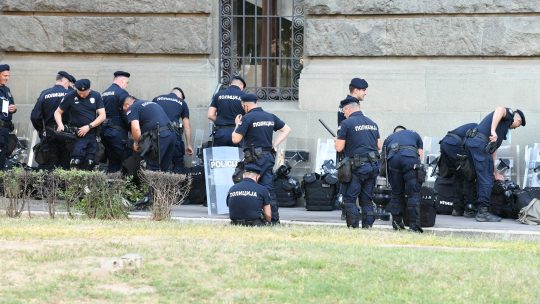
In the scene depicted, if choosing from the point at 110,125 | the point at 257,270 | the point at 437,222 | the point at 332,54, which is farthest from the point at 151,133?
the point at 257,270

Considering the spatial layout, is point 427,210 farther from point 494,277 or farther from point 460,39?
point 494,277

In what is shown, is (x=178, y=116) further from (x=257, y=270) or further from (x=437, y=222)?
(x=257, y=270)

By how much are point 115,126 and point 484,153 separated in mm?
5364

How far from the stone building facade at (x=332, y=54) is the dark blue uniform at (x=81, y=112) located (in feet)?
5.13

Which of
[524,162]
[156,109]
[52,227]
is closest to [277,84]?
[156,109]

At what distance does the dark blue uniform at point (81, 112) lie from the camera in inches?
705

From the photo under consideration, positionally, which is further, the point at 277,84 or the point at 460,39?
the point at 277,84

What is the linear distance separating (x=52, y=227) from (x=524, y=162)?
7861mm

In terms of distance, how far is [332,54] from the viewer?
18922mm

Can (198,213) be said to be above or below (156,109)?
below

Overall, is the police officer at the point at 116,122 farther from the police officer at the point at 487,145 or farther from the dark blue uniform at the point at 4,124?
the police officer at the point at 487,145

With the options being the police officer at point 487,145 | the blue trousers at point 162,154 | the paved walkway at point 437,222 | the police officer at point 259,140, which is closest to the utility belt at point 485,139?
the police officer at point 487,145

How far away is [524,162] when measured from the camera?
1836 cm

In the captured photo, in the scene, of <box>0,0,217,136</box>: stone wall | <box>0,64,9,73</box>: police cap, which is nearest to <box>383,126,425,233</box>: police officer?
<box>0,0,217,136</box>: stone wall
